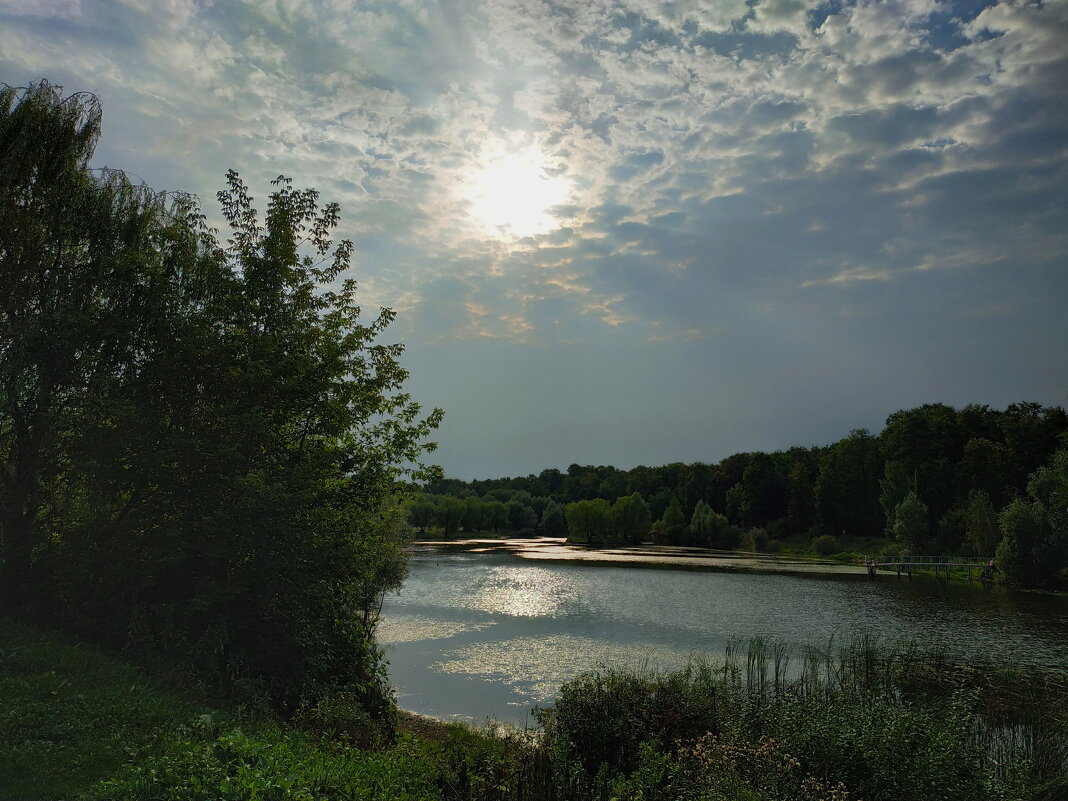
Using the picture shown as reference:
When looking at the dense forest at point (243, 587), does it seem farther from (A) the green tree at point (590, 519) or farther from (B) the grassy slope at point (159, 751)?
(A) the green tree at point (590, 519)

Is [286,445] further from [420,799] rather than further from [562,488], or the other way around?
[562,488]

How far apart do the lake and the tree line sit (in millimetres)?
5841

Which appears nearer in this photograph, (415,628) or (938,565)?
(415,628)

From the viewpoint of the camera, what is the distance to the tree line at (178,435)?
11.2 m

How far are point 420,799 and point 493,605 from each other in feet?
→ 87.9

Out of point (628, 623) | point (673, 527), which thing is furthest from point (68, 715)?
point (673, 527)

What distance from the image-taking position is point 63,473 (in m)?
12.9

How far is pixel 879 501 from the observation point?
273ft

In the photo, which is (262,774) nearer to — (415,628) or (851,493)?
(415,628)

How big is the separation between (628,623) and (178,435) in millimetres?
20527

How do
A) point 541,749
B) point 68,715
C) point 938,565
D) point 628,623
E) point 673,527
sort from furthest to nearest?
point 673,527, point 938,565, point 628,623, point 541,749, point 68,715

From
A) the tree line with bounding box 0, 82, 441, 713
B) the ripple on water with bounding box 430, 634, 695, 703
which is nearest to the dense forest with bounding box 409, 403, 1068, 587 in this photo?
the ripple on water with bounding box 430, 634, 695, 703

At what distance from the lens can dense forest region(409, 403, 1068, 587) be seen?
156 feet

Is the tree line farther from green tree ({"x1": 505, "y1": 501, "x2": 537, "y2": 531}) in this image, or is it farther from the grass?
green tree ({"x1": 505, "y1": 501, "x2": 537, "y2": 531})
